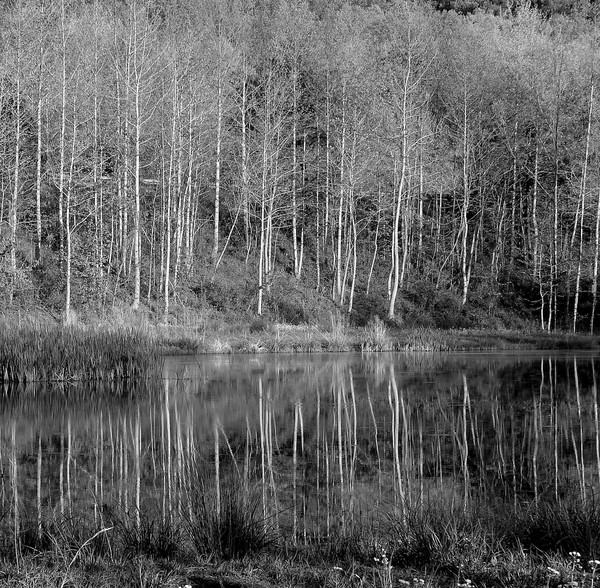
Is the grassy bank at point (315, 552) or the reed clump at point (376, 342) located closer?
the grassy bank at point (315, 552)

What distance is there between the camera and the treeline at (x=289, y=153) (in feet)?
91.8

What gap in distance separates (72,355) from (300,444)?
792 cm

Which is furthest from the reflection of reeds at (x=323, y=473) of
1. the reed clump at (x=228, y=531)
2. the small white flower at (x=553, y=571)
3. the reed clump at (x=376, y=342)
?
the reed clump at (x=376, y=342)

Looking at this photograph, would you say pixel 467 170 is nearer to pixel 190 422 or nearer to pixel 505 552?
pixel 190 422

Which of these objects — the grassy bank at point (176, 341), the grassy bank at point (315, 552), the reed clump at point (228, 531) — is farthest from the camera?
the grassy bank at point (176, 341)

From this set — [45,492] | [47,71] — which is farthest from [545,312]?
[45,492]

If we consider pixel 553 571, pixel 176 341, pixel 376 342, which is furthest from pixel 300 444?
pixel 376 342

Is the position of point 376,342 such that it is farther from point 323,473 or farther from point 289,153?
point 323,473

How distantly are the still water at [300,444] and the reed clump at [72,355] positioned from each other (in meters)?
0.92

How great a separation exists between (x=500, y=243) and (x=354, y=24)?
46.3ft

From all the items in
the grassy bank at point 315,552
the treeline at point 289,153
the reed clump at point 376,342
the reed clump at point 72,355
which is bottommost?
the reed clump at point 376,342

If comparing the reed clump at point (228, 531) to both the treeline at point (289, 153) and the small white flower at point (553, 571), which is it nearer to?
the small white flower at point (553, 571)

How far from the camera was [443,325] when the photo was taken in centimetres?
3306

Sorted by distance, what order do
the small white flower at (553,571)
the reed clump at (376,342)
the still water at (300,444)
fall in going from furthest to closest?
the reed clump at (376,342), the still water at (300,444), the small white flower at (553,571)
